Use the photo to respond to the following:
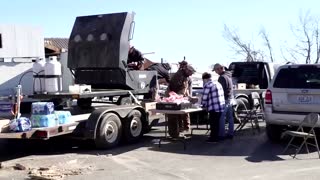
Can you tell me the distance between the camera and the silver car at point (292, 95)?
412 inches

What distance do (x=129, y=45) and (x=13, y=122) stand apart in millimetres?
4233

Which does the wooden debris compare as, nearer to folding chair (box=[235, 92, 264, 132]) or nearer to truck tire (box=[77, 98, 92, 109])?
truck tire (box=[77, 98, 92, 109])

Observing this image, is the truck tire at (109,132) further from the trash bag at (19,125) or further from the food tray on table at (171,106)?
the trash bag at (19,125)

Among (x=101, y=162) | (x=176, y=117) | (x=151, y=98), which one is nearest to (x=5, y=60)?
(x=151, y=98)

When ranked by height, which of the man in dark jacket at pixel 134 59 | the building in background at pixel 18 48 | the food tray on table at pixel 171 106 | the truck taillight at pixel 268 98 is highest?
the building in background at pixel 18 48

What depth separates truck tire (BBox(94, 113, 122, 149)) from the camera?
10508 mm

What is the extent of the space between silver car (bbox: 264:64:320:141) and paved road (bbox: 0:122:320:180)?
67cm

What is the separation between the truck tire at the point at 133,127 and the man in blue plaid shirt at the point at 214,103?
1464mm

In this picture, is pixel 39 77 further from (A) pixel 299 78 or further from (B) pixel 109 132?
(A) pixel 299 78

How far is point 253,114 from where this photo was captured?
511 inches

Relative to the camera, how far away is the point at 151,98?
44.1ft

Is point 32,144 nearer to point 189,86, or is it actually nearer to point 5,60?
point 189,86

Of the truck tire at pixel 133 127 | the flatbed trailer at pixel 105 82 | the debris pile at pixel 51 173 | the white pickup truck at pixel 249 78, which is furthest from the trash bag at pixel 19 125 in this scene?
the white pickup truck at pixel 249 78

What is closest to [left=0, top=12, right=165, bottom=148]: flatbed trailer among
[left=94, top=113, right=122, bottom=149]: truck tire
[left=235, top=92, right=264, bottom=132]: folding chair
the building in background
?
[left=94, top=113, right=122, bottom=149]: truck tire
